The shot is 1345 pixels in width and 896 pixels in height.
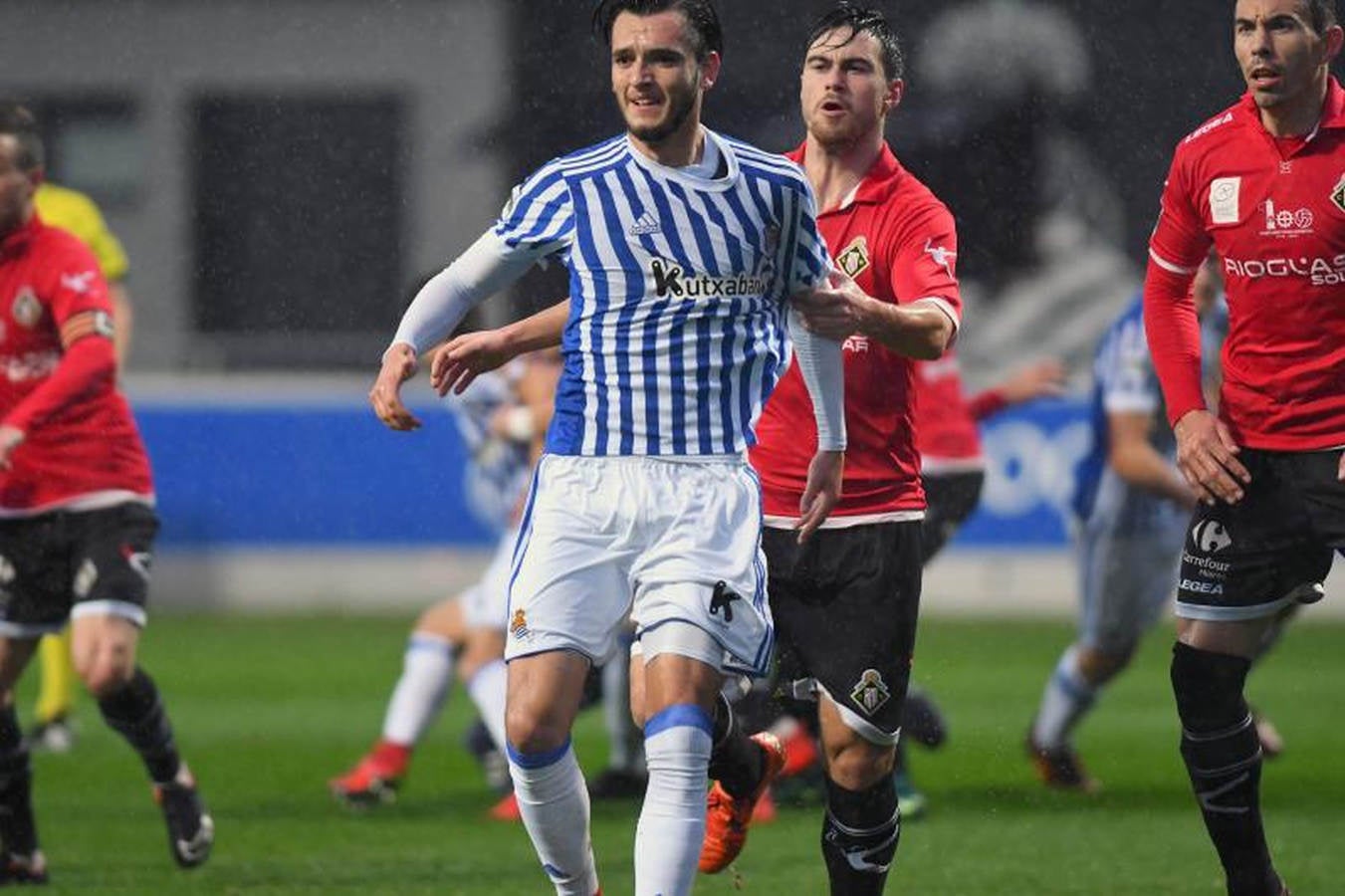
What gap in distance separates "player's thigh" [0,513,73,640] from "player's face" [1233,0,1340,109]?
3.64 meters

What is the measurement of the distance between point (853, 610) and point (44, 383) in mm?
2583

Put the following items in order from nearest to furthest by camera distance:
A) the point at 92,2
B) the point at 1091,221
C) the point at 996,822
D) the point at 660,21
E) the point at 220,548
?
the point at 660,21 → the point at 996,822 → the point at 220,548 → the point at 1091,221 → the point at 92,2

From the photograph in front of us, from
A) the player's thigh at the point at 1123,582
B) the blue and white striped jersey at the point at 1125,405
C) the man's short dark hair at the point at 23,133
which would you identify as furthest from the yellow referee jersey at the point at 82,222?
the player's thigh at the point at 1123,582

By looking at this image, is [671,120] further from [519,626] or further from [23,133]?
[23,133]

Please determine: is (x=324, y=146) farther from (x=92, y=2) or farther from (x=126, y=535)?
(x=126, y=535)

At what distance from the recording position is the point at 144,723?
25.8 feet

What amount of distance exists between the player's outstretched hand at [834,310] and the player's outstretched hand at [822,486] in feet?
1.68

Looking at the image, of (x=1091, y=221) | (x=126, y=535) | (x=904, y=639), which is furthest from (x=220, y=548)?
(x=904, y=639)

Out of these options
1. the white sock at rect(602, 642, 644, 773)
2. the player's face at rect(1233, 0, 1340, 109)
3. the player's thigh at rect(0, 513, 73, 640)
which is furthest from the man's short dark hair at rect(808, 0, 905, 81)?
the white sock at rect(602, 642, 644, 773)

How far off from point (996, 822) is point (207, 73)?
744 inches

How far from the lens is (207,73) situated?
86.8 feet

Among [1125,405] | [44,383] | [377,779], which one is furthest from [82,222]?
[1125,405]

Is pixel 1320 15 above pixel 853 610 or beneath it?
above

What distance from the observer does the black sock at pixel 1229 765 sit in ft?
21.6
